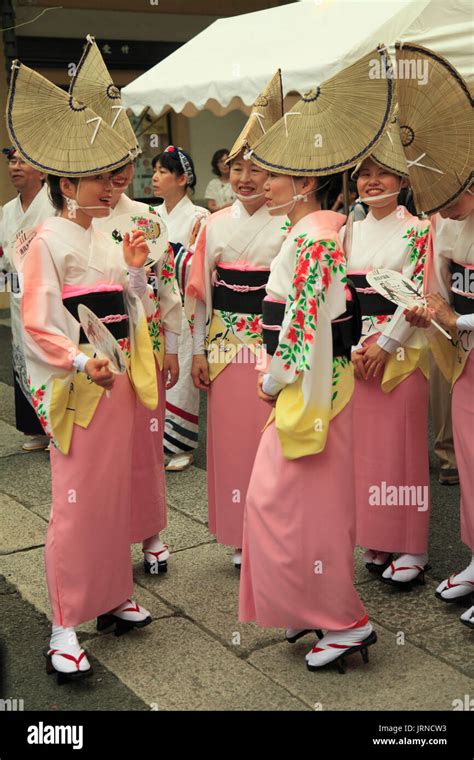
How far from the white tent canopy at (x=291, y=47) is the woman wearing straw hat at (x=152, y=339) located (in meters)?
2.44

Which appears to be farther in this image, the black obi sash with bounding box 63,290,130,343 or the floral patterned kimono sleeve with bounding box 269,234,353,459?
the black obi sash with bounding box 63,290,130,343

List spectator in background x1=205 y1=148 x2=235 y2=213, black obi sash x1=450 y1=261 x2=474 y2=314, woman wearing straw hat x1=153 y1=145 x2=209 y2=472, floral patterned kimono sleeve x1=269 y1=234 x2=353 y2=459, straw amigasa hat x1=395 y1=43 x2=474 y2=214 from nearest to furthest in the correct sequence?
floral patterned kimono sleeve x1=269 y1=234 x2=353 y2=459
straw amigasa hat x1=395 y1=43 x2=474 y2=214
black obi sash x1=450 y1=261 x2=474 y2=314
woman wearing straw hat x1=153 y1=145 x2=209 y2=472
spectator in background x1=205 y1=148 x2=235 y2=213

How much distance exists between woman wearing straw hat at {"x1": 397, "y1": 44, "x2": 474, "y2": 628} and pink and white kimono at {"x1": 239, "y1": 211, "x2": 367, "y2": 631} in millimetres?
522

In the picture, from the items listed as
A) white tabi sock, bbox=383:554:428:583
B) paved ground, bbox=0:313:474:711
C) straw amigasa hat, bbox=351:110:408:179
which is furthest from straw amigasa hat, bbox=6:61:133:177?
white tabi sock, bbox=383:554:428:583

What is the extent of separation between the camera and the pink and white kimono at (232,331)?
4.11 m

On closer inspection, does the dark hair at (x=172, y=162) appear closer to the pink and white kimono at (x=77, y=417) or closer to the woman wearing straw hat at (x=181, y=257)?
the woman wearing straw hat at (x=181, y=257)

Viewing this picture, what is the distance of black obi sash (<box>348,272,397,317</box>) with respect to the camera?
13.1ft

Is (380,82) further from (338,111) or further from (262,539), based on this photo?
(262,539)

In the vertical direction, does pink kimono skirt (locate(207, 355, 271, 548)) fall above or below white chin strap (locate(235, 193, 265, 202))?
below

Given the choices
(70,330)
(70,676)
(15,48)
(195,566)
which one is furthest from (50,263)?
(15,48)

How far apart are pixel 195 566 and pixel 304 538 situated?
47.8 inches

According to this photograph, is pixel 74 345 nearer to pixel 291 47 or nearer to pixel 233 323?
pixel 233 323

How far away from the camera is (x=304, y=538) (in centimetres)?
324

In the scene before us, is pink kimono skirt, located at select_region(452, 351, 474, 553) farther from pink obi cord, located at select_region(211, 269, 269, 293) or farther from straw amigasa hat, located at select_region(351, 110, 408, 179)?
pink obi cord, located at select_region(211, 269, 269, 293)
